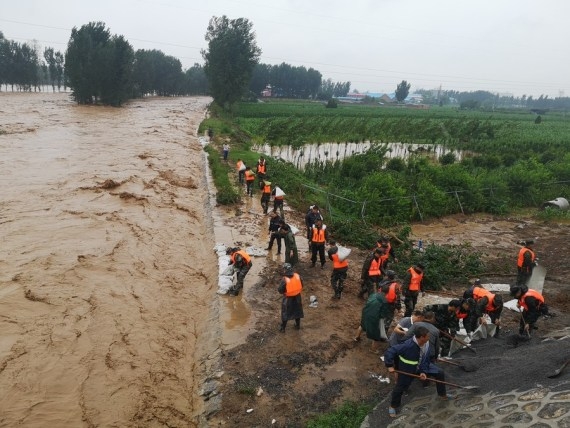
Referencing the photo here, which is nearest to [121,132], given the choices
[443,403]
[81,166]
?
[81,166]

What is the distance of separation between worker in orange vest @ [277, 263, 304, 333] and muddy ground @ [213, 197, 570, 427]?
0.92 feet

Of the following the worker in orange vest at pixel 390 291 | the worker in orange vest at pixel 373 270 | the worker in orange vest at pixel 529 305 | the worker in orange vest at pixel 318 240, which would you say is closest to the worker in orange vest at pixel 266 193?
the worker in orange vest at pixel 318 240

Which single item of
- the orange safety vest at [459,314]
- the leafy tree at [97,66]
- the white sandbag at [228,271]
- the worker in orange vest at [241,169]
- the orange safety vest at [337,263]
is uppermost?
the leafy tree at [97,66]

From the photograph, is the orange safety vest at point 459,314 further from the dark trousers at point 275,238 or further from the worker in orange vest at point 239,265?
the dark trousers at point 275,238

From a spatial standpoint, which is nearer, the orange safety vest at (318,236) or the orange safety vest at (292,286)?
the orange safety vest at (292,286)

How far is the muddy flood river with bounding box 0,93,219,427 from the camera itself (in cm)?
638

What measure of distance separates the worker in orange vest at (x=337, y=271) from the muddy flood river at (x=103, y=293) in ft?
8.94

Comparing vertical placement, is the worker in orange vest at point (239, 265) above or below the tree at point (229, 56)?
below

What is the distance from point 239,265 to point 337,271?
2089 mm

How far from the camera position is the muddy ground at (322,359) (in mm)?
5633

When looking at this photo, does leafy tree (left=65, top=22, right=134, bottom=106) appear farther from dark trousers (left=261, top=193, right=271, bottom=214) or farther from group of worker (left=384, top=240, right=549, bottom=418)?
group of worker (left=384, top=240, right=549, bottom=418)

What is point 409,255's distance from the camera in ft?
39.3

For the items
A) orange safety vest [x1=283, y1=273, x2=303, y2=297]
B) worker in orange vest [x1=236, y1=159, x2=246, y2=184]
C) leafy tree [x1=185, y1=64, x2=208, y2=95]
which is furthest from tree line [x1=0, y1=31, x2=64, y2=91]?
orange safety vest [x1=283, y1=273, x2=303, y2=297]

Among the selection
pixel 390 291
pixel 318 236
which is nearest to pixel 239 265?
pixel 318 236
